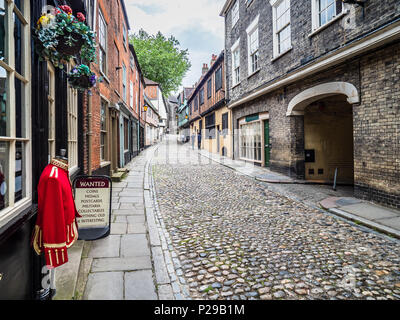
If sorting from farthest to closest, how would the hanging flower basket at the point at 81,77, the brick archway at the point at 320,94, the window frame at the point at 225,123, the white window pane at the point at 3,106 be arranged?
the window frame at the point at 225,123
the brick archway at the point at 320,94
the hanging flower basket at the point at 81,77
the white window pane at the point at 3,106

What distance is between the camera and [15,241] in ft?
6.56

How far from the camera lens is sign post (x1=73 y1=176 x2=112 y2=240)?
3.43m

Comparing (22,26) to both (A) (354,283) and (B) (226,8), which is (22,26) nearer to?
(A) (354,283)

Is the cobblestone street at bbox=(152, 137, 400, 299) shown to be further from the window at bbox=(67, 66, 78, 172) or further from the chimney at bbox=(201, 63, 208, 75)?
the chimney at bbox=(201, 63, 208, 75)

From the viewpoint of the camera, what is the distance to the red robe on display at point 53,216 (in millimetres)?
1976

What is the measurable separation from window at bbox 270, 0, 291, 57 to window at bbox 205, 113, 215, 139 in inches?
436

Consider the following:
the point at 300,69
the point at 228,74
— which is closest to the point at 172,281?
the point at 300,69

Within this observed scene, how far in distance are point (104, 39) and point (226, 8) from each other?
10359 millimetres

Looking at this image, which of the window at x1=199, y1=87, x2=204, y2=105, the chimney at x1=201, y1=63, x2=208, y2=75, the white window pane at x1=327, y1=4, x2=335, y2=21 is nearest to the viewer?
the white window pane at x1=327, y1=4, x2=335, y2=21

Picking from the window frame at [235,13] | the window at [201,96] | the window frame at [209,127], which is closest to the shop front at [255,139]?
the window frame at [235,13]

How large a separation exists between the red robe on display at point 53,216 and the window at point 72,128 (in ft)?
8.67

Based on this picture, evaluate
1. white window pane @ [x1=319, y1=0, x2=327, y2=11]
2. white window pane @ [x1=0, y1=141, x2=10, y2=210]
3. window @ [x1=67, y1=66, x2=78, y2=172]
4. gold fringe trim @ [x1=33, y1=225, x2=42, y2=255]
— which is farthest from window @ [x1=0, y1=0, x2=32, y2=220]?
white window pane @ [x1=319, y1=0, x2=327, y2=11]

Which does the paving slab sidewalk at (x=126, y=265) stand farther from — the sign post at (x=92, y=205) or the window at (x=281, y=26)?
the window at (x=281, y=26)

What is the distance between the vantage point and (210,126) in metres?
22.1
